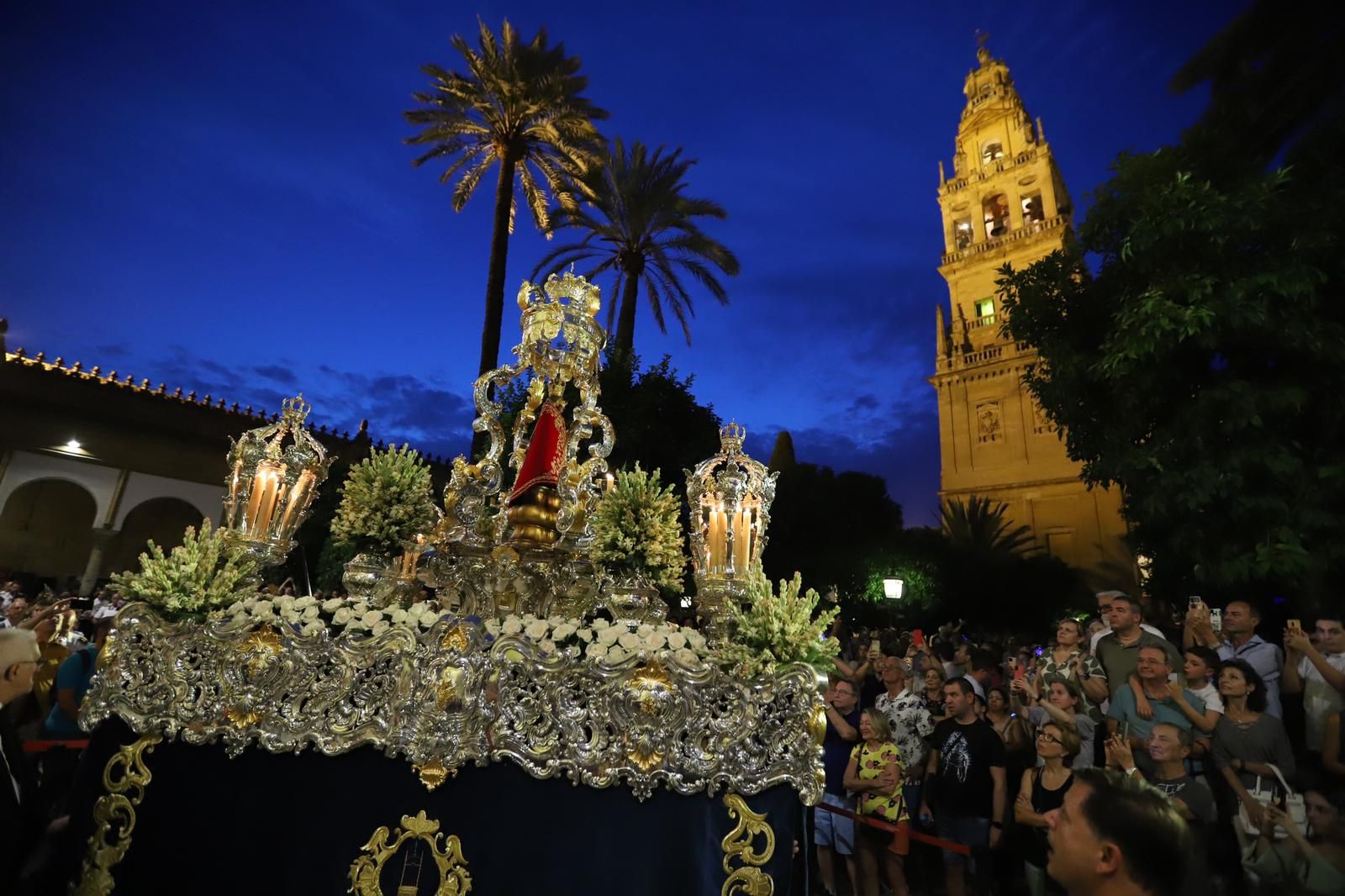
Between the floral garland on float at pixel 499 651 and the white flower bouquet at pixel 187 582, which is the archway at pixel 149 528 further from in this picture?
the floral garland on float at pixel 499 651

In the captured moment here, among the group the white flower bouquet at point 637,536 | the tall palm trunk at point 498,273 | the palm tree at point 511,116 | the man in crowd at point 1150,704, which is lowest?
the man in crowd at point 1150,704

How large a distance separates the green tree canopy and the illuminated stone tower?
51.7ft

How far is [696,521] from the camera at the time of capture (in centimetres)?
556

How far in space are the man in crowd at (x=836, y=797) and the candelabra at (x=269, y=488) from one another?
5.02m

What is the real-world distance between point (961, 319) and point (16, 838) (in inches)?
1441

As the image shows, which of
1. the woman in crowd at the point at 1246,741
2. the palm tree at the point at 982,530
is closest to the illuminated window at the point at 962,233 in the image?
the palm tree at the point at 982,530

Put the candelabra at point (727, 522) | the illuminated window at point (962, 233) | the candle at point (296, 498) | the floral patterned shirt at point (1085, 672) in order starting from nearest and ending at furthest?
the candelabra at point (727, 522), the floral patterned shirt at point (1085, 672), the candle at point (296, 498), the illuminated window at point (962, 233)

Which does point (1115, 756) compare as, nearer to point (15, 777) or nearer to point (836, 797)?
point (836, 797)

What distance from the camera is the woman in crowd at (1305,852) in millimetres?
3000

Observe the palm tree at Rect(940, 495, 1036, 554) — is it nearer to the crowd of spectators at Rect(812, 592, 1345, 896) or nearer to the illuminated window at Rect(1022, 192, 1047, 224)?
the illuminated window at Rect(1022, 192, 1047, 224)

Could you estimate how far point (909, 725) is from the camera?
18.3ft

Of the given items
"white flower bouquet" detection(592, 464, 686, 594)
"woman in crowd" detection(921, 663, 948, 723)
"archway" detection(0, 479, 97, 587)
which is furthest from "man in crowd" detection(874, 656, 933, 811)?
"archway" detection(0, 479, 97, 587)

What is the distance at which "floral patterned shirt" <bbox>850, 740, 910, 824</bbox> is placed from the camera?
15.8 feet

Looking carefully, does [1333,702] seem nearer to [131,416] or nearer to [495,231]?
[495,231]
